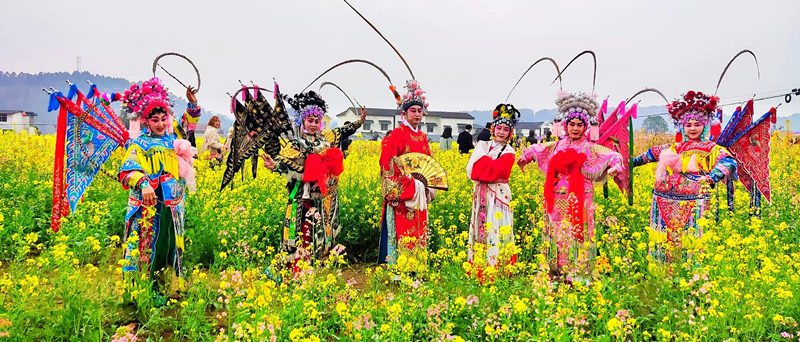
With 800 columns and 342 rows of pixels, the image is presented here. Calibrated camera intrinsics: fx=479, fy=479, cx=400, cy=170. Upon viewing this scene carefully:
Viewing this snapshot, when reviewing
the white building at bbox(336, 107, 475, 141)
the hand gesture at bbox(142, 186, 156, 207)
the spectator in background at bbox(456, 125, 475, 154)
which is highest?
the white building at bbox(336, 107, 475, 141)

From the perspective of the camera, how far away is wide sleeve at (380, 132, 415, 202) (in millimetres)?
5275

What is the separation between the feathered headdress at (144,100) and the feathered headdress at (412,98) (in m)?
2.36

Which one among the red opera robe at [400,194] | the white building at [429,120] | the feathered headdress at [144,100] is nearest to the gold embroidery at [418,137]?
the red opera robe at [400,194]

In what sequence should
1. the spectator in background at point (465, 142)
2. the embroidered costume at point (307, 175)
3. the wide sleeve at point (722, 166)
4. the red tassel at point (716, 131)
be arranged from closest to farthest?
the wide sleeve at point (722, 166) < the embroidered costume at point (307, 175) < the red tassel at point (716, 131) < the spectator in background at point (465, 142)

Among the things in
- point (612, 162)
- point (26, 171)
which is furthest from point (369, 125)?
point (612, 162)

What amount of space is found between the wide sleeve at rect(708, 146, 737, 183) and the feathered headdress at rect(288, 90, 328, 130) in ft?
13.6

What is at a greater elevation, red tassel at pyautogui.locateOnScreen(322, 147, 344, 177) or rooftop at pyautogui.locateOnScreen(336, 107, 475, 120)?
rooftop at pyautogui.locateOnScreen(336, 107, 475, 120)

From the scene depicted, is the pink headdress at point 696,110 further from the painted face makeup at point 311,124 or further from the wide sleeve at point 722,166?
the painted face makeup at point 311,124

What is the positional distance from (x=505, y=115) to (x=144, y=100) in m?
3.58

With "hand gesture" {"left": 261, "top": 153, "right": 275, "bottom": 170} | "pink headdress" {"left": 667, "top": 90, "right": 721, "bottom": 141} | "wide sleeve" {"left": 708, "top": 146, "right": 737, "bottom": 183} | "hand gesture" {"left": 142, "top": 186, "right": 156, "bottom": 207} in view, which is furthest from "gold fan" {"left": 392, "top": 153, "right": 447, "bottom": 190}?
"wide sleeve" {"left": 708, "top": 146, "right": 737, "bottom": 183}

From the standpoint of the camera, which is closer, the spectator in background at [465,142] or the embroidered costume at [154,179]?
the embroidered costume at [154,179]

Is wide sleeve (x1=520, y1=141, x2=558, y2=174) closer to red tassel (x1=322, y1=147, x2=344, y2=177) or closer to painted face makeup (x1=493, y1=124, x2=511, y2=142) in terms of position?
painted face makeup (x1=493, y1=124, x2=511, y2=142)

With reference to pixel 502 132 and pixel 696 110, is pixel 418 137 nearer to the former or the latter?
pixel 502 132

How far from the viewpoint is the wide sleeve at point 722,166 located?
15.7ft
